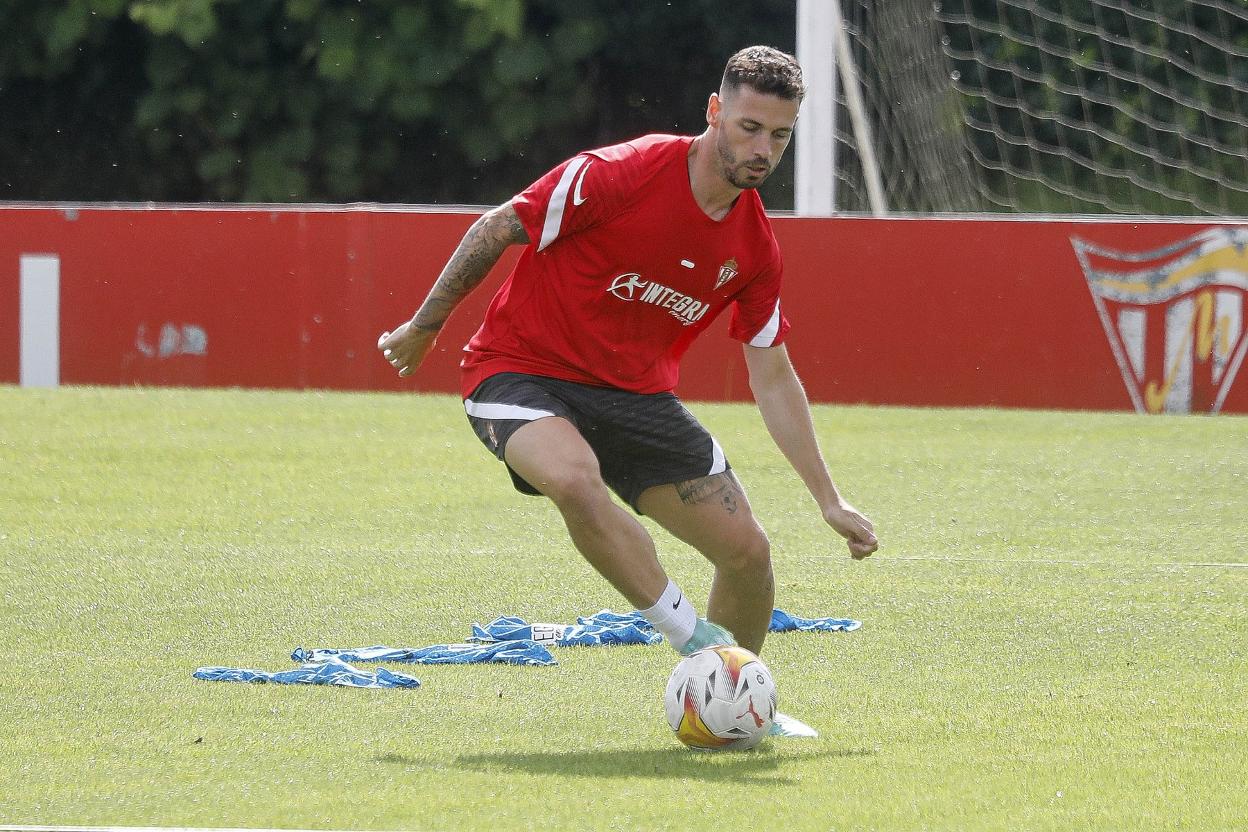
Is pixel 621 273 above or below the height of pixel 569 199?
below

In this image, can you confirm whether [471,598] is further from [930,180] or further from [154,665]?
[930,180]

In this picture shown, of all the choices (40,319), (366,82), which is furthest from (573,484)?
(366,82)

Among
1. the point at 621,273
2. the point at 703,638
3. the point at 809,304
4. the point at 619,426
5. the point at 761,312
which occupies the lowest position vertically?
the point at 809,304

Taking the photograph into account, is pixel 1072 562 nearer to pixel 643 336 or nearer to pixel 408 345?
pixel 643 336

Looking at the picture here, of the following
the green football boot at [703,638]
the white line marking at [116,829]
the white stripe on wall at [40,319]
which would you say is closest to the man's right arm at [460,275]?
the green football boot at [703,638]

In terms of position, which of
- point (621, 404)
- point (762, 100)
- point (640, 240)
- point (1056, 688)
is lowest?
point (1056, 688)

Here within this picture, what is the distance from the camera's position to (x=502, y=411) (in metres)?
4.96

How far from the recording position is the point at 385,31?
25.6m

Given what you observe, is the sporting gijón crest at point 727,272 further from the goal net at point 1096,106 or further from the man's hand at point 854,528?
the goal net at point 1096,106

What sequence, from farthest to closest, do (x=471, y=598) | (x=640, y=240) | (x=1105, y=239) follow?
1. (x=1105, y=239)
2. (x=471, y=598)
3. (x=640, y=240)

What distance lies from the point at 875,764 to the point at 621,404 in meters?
1.17

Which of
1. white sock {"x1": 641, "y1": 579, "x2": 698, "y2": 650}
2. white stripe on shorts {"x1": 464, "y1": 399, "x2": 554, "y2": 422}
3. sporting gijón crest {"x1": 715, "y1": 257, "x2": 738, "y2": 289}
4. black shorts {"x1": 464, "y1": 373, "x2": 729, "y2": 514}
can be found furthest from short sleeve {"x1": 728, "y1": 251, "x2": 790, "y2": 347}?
white sock {"x1": 641, "y1": 579, "x2": 698, "y2": 650}

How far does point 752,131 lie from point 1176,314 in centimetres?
948

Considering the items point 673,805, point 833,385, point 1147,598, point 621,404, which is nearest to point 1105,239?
point 833,385
